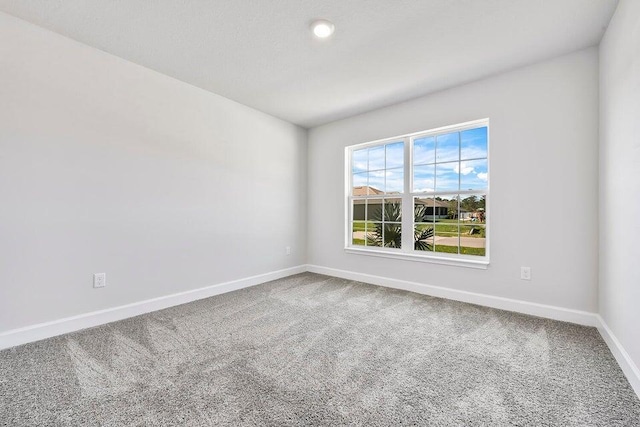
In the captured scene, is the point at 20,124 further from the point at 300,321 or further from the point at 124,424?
the point at 300,321

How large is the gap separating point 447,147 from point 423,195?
0.63 meters

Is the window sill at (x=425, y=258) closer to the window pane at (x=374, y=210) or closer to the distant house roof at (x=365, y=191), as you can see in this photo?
the window pane at (x=374, y=210)

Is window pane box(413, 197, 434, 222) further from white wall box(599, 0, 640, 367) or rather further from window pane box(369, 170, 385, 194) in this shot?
white wall box(599, 0, 640, 367)

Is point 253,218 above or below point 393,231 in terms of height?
above

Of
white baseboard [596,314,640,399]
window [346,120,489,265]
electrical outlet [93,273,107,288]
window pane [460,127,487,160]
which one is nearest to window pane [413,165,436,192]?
window [346,120,489,265]

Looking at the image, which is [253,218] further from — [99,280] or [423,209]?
[423,209]

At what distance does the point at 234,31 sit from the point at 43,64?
153cm

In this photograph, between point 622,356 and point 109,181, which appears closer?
point 622,356

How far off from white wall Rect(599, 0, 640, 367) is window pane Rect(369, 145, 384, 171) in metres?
2.21

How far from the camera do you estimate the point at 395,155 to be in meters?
3.79

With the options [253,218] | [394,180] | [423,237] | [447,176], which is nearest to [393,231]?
[423,237]

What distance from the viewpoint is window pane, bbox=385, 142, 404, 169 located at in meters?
3.72

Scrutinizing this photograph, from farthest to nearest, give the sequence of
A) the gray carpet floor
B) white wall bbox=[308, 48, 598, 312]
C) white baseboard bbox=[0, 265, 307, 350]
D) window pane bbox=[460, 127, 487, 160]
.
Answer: window pane bbox=[460, 127, 487, 160]
white wall bbox=[308, 48, 598, 312]
white baseboard bbox=[0, 265, 307, 350]
the gray carpet floor

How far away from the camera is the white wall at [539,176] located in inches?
94.9
